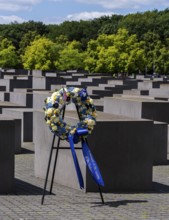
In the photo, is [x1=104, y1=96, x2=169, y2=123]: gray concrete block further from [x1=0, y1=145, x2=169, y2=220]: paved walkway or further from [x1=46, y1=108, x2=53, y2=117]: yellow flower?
[x1=46, y1=108, x2=53, y2=117]: yellow flower

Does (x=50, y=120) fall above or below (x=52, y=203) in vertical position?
above

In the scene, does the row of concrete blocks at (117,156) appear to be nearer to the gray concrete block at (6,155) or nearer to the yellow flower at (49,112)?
the gray concrete block at (6,155)

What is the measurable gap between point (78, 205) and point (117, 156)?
1.77 metres

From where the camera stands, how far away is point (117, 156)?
12.1 m

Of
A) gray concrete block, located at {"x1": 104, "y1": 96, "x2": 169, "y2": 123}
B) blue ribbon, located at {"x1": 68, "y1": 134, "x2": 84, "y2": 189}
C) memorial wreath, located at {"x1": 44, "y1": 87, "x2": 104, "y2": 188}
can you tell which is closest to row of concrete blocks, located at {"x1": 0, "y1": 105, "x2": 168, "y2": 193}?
blue ribbon, located at {"x1": 68, "y1": 134, "x2": 84, "y2": 189}

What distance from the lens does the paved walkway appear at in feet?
32.1

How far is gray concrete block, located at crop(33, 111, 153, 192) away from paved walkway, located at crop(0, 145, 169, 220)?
274 mm

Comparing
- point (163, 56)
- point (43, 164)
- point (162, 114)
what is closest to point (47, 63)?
point (163, 56)

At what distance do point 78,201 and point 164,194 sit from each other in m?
1.81

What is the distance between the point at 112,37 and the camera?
7638 cm

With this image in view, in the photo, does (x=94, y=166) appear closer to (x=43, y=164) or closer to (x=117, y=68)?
(x=43, y=164)

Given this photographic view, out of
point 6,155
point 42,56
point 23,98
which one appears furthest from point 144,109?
point 42,56

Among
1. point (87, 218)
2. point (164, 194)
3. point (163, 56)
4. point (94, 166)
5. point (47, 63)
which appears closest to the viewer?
point (87, 218)

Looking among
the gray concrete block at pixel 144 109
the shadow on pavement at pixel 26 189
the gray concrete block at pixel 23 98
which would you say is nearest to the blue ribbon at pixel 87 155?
the shadow on pavement at pixel 26 189
